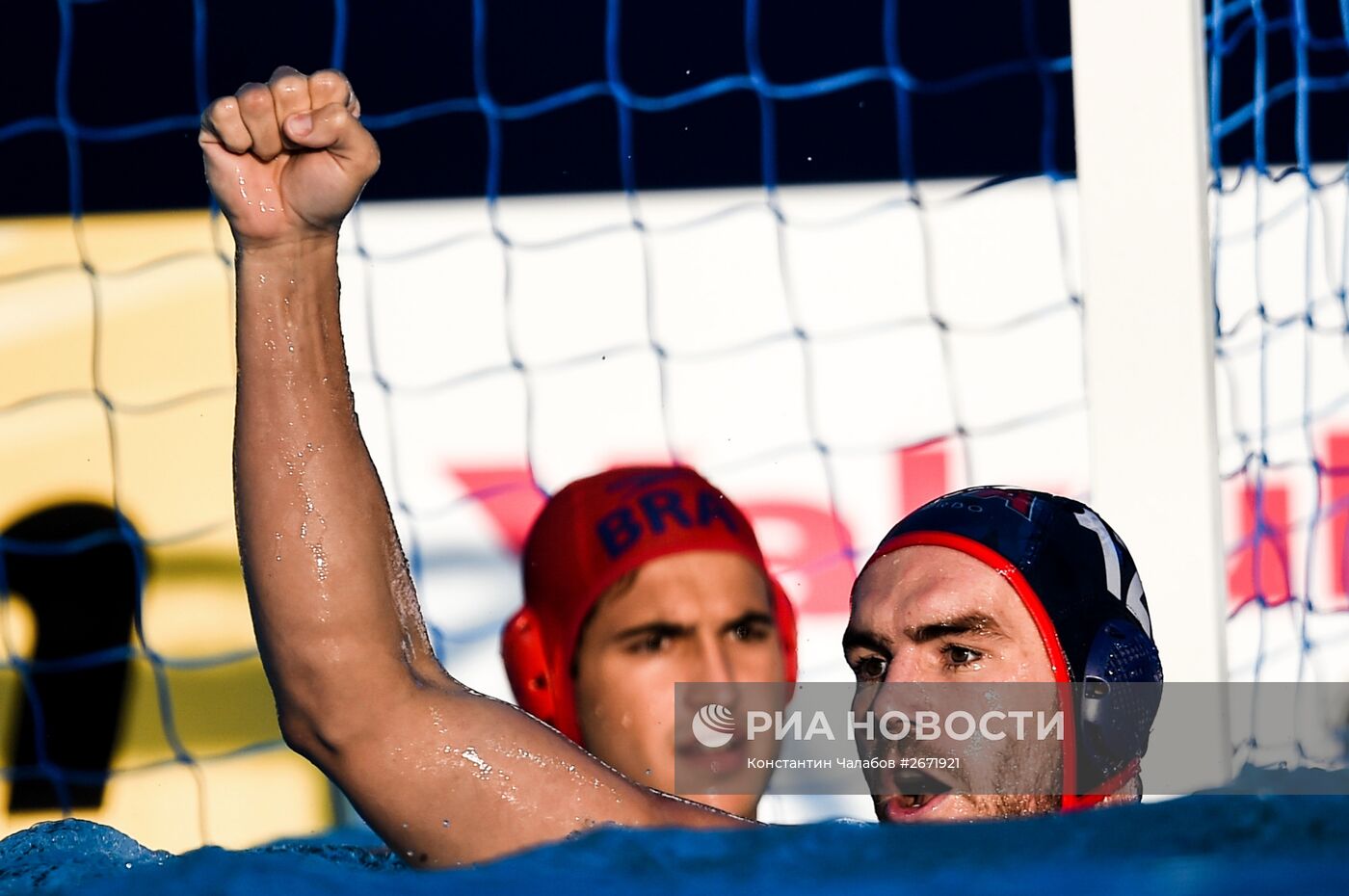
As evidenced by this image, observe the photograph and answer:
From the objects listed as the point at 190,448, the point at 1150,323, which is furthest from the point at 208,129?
the point at 190,448

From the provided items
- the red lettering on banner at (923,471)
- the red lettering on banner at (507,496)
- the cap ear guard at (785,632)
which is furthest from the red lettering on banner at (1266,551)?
the red lettering on banner at (507,496)

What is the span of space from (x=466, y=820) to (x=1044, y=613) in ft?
1.97

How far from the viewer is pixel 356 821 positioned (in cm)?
299

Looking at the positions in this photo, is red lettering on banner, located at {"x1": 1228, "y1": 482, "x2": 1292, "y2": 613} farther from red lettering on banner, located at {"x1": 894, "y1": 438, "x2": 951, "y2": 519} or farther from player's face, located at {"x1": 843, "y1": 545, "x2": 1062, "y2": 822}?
player's face, located at {"x1": 843, "y1": 545, "x2": 1062, "y2": 822}

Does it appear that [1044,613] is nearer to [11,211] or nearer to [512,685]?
[512,685]

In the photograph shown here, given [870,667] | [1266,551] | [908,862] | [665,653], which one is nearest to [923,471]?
[1266,551]

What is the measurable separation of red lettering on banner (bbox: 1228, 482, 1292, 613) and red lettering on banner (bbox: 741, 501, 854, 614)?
30.2 inches

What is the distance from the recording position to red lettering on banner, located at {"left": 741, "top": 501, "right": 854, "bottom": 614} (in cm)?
296

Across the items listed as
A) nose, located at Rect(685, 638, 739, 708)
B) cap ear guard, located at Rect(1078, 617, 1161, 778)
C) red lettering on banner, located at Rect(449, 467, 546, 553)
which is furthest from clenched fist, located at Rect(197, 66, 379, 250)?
red lettering on banner, located at Rect(449, 467, 546, 553)

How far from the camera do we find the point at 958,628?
138 centimetres

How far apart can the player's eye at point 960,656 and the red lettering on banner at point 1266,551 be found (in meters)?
1.70

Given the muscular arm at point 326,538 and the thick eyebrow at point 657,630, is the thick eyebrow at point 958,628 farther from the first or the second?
the thick eyebrow at point 657,630

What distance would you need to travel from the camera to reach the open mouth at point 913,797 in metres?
1.33

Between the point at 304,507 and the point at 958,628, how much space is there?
2.08 feet
